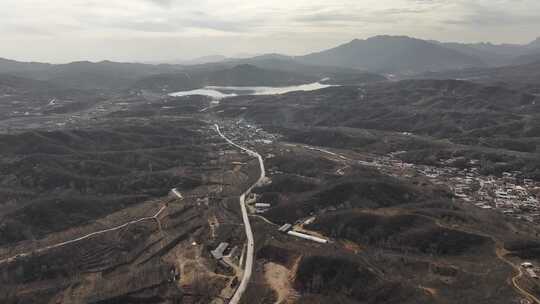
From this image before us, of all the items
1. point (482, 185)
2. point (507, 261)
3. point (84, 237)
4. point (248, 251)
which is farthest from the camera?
point (482, 185)

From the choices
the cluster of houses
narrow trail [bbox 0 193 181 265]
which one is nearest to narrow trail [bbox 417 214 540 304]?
the cluster of houses

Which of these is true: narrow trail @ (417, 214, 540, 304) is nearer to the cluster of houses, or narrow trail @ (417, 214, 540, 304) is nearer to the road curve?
the cluster of houses

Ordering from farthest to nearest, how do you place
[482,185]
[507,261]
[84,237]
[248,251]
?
[482,185] < [84,237] < [248,251] < [507,261]

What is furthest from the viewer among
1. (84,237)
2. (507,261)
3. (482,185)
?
(482,185)

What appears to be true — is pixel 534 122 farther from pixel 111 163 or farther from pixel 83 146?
pixel 83 146

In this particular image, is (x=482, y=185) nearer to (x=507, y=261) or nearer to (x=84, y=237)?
(x=507, y=261)

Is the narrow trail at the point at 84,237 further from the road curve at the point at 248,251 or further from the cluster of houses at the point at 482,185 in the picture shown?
the cluster of houses at the point at 482,185

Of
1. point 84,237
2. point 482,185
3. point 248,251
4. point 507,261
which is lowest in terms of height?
point 84,237

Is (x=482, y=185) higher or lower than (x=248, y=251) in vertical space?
lower

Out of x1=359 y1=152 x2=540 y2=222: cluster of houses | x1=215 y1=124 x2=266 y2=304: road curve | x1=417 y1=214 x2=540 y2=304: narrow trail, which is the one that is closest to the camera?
x1=417 y1=214 x2=540 y2=304: narrow trail

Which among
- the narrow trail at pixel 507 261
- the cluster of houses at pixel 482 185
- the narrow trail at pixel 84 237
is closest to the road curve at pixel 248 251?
the narrow trail at pixel 84 237

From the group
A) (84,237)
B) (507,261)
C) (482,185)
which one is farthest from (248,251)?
(482,185)

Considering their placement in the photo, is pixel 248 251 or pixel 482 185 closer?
pixel 248 251

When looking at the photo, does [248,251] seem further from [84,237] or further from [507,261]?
[507,261]
